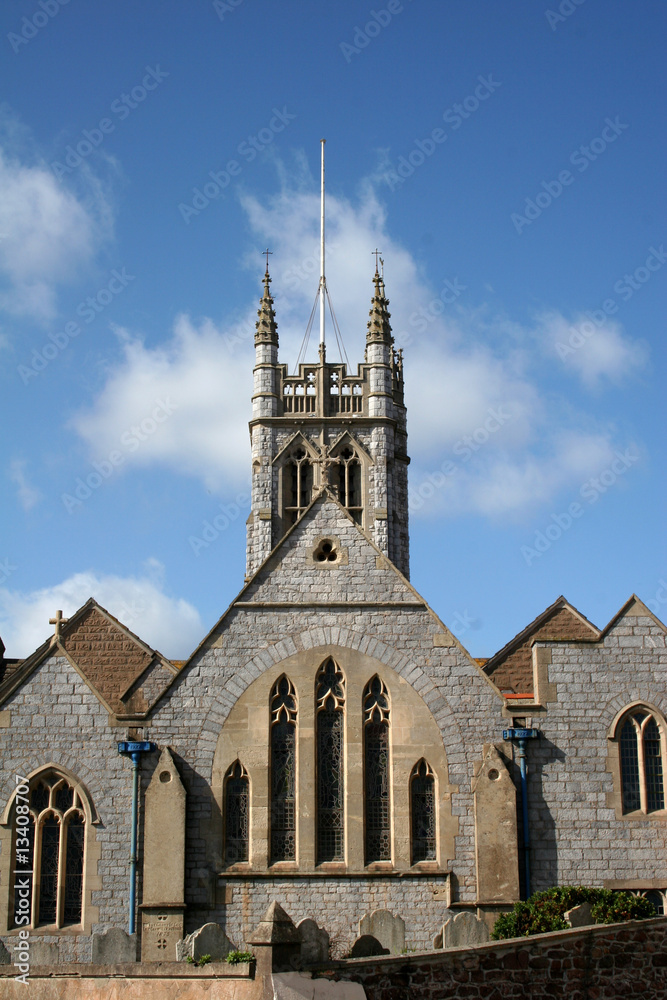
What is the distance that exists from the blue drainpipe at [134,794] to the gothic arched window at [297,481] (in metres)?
31.6

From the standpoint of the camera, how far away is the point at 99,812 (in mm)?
24797

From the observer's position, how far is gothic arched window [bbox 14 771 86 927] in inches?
961

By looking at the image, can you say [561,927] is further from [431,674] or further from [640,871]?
[431,674]

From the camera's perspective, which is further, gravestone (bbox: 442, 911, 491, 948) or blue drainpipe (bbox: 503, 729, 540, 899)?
blue drainpipe (bbox: 503, 729, 540, 899)

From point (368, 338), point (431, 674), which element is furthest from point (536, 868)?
point (368, 338)

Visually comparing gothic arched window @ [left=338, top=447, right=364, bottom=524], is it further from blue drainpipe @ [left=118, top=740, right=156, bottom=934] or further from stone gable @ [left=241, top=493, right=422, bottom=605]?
blue drainpipe @ [left=118, top=740, right=156, bottom=934]

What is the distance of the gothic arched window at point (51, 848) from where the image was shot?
2442cm

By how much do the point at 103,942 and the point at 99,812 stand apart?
363 cm

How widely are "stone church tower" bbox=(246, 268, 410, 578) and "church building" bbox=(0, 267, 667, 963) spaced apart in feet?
95.1

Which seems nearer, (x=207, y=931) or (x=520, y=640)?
(x=207, y=931)

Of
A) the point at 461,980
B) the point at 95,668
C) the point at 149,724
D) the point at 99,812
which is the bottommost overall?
the point at 461,980

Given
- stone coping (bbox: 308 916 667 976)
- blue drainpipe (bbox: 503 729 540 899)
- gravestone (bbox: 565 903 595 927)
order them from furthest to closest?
blue drainpipe (bbox: 503 729 540 899) < gravestone (bbox: 565 903 595 927) < stone coping (bbox: 308 916 667 976)

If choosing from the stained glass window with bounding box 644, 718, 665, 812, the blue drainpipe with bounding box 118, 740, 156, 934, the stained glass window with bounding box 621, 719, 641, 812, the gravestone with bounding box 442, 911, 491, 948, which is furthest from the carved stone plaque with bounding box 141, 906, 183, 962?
the stained glass window with bounding box 644, 718, 665, 812
